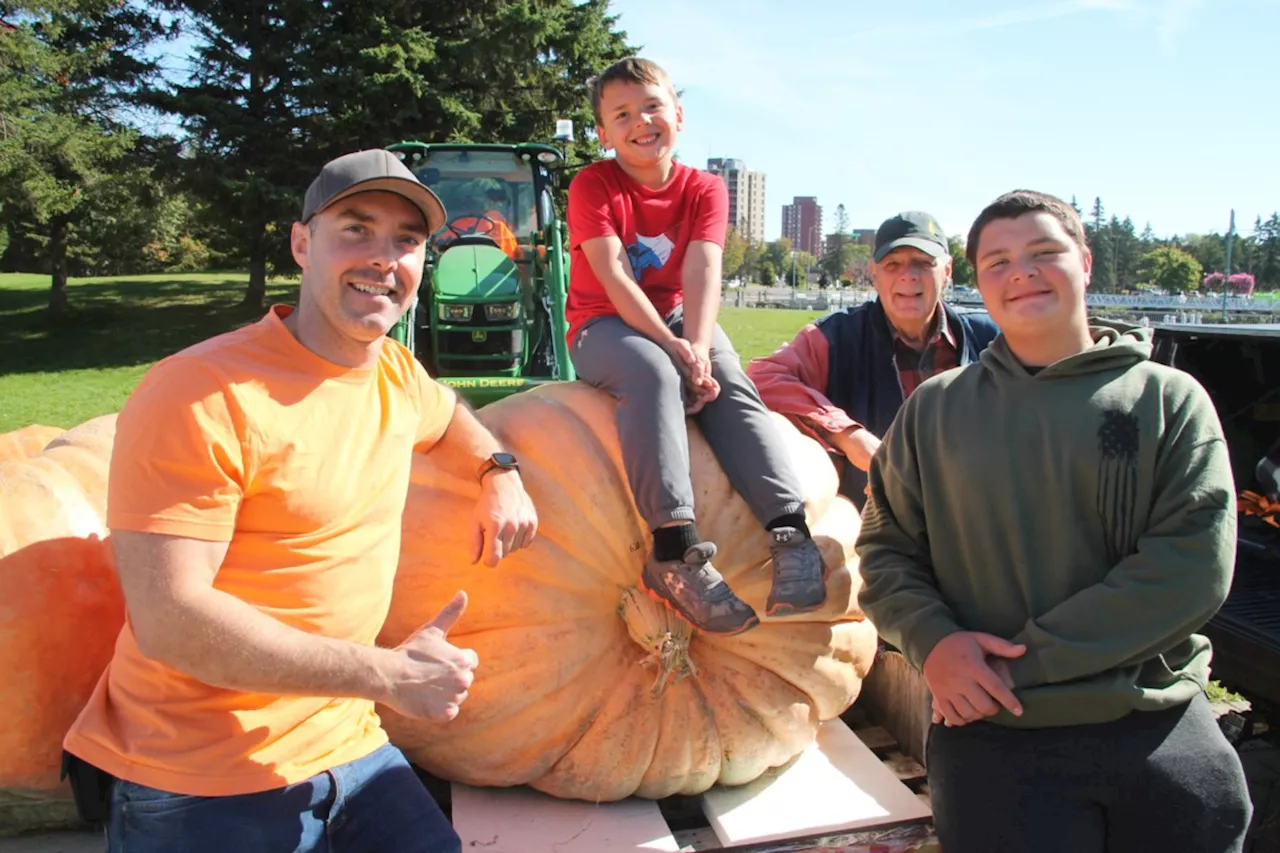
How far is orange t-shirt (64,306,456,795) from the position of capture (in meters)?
1.44

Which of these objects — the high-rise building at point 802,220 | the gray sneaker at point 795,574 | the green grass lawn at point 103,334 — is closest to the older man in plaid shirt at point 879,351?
the gray sneaker at point 795,574

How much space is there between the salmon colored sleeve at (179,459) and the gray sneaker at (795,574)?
1112 mm

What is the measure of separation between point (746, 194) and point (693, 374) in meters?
148

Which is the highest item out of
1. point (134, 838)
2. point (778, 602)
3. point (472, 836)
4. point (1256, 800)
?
point (778, 602)

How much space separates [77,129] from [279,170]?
11.0ft

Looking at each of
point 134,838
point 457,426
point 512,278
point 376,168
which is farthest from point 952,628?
point 512,278

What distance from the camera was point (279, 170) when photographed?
17641mm

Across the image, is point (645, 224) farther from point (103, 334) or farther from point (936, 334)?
point (103, 334)

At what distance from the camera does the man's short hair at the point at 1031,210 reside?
175cm

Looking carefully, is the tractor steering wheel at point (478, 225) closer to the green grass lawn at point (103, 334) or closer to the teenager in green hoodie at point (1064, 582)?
the green grass lawn at point (103, 334)

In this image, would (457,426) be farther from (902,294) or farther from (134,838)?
(902,294)

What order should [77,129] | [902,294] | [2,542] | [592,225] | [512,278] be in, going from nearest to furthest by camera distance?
[2,542]
[592,225]
[902,294]
[512,278]
[77,129]

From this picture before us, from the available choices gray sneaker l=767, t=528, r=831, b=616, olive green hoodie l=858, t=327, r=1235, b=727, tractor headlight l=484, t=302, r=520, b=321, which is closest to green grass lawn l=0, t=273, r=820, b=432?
tractor headlight l=484, t=302, r=520, b=321

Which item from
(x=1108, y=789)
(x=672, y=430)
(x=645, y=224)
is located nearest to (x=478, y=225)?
(x=645, y=224)
